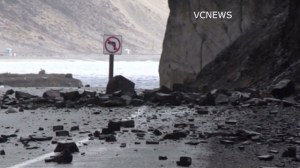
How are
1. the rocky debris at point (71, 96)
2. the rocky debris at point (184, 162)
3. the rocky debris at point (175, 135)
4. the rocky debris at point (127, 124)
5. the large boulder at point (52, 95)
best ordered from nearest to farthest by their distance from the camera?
the rocky debris at point (184, 162)
the rocky debris at point (175, 135)
the rocky debris at point (127, 124)
the rocky debris at point (71, 96)
the large boulder at point (52, 95)

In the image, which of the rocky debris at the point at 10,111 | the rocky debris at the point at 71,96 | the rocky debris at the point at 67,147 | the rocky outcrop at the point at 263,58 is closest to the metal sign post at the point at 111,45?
the rocky outcrop at the point at 263,58

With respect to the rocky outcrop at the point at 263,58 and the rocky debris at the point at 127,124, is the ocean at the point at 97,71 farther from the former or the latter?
the rocky debris at the point at 127,124

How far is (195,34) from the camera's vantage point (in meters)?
37.8

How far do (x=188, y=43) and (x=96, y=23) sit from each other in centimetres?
16349

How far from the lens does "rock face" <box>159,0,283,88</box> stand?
35656mm

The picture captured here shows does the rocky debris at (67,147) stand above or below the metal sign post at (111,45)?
below

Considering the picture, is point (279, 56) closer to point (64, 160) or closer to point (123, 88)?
point (123, 88)

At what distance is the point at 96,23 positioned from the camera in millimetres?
199875

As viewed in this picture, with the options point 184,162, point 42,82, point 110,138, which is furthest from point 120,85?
point 42,82

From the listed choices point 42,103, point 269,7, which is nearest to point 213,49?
point 269,7

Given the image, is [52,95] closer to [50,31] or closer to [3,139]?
[3,139]

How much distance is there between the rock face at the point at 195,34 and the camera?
117ft

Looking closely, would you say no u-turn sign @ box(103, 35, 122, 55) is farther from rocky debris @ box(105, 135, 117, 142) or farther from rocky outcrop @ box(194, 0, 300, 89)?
rocky debris @ box(105, 135, 117, 142)

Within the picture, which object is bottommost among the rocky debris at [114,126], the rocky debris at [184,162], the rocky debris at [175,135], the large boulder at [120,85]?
the rocky debris at [184,162]
